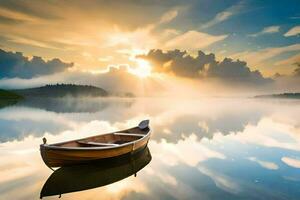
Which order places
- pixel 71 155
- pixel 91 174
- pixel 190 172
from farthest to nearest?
pixel 190 172 < pixel 91 174 < pixel 71 155

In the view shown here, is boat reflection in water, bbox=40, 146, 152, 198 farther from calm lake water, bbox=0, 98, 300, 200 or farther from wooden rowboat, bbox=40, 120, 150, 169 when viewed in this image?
wooden rowboat, bbox=40, 120, 150, 169

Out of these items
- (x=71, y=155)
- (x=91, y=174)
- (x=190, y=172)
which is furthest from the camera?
(x=190, y=172)

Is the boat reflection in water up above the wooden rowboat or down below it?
below

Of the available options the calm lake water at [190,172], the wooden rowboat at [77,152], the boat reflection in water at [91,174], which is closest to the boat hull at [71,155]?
the wooden rowboat at [77,152]

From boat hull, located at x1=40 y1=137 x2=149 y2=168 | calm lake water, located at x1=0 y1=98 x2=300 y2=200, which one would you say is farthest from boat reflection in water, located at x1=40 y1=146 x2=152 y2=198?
boat hull, located at x1=40 y1=137 x2=149 y2=168

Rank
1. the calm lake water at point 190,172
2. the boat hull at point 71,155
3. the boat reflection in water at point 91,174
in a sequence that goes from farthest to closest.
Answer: the boat hull at point 71,155 → the boat reflection in water at point 91,174 → the calm lake water at point 190,172

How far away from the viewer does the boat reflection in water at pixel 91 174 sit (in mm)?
13125

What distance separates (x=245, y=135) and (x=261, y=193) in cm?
1733

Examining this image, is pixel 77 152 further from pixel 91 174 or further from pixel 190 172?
pixel 190 172

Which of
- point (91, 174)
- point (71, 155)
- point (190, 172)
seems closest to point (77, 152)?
point (71, 155)

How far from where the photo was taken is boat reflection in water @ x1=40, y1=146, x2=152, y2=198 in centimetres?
1312

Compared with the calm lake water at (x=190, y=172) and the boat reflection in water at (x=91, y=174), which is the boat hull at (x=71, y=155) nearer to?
the boat reflection in water at (x=91, y=174)

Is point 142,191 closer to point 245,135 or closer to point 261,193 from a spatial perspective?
point 261,193

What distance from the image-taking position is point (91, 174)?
14.9 m
